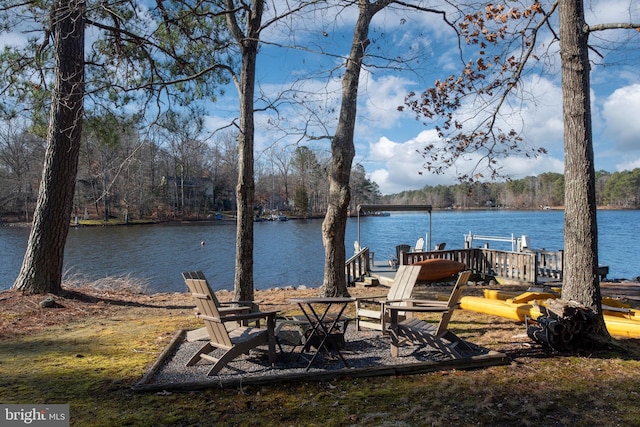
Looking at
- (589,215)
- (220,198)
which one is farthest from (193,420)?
(220,198)

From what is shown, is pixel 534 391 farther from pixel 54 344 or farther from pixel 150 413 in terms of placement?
pixel 54 344

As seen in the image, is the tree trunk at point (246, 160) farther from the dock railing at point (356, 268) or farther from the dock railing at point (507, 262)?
the dock railing at point (507, 262)

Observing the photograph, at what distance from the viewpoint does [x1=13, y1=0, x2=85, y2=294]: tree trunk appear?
8688mm

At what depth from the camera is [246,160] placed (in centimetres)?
736

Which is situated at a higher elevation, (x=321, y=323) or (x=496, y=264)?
(x=321, y=323)

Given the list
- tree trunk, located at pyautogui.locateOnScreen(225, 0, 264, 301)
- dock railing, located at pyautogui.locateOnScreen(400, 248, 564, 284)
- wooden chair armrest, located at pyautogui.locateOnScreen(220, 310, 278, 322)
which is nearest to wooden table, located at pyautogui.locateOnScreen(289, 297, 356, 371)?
wooden chair armrest, located at pyautogui.locateOnScreen(220, 310, 278, 322)

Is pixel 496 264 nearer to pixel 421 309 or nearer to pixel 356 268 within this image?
pixel 356 268

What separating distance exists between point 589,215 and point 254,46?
215 inches

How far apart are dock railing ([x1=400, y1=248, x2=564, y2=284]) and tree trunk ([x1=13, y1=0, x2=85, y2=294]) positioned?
27.7ft

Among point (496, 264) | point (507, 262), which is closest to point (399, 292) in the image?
point (507, 262)

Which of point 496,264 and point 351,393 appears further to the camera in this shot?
point 496,264

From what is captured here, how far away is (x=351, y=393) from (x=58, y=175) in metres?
7.55

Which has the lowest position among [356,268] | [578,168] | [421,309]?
[356,268]

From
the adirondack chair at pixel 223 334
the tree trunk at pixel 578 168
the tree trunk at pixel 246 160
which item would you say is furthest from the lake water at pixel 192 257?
the tree trunk at pixel 578 168
